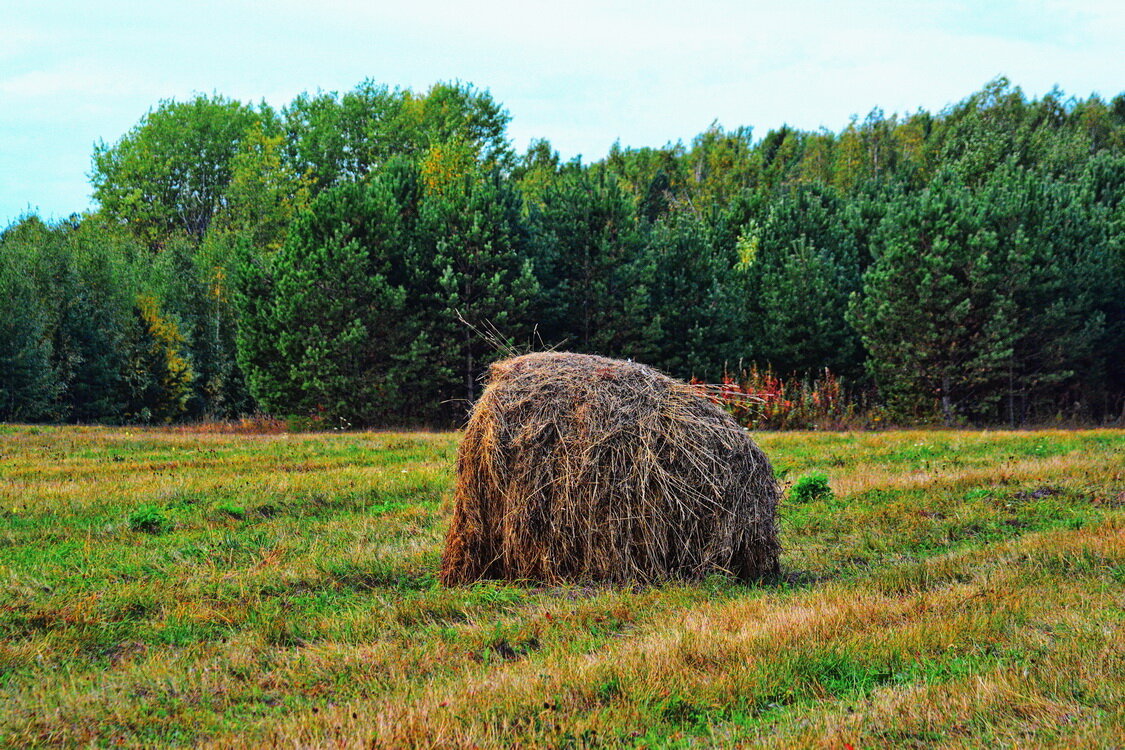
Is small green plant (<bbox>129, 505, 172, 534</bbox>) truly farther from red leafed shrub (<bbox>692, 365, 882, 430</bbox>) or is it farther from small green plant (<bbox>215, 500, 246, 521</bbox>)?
red leafed shrub (<bbox>692, 365, 882, 430</bbox>)

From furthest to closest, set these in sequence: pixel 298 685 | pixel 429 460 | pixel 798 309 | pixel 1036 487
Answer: pixel 798 309 → pixel 429 460 → pixel 1036 487 → pixel 298 685

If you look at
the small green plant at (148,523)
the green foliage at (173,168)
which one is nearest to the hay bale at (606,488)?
the small green plant at (148,523)

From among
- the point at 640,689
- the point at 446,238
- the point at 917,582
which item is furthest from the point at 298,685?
the point at 446,238

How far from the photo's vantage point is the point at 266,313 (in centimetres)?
3189

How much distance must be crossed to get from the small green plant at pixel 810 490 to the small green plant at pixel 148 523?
26.3 feet

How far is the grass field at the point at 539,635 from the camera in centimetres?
437

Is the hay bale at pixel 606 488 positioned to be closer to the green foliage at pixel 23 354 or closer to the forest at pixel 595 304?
the forest at pixel 595 304

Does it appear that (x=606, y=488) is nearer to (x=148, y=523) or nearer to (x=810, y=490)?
(x=810, y=490)

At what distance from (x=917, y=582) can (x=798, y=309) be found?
27.8m

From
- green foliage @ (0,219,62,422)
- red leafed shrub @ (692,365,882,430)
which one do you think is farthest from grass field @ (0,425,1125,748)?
green foliage @ (0,219,62,422)

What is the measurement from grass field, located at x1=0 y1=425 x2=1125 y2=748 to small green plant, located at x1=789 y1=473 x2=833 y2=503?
422 millimetres

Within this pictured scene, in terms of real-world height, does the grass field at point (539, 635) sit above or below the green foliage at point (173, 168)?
below

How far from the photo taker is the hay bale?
7.52 m

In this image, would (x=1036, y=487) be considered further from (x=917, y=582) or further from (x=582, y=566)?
(x=582, y=566)
